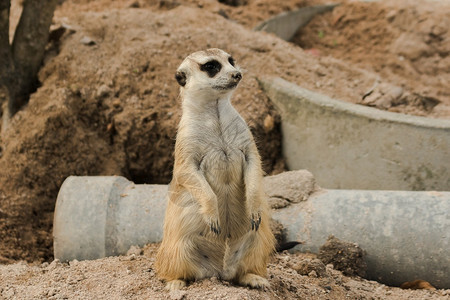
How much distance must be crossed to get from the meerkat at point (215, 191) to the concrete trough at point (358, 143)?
1877 mm

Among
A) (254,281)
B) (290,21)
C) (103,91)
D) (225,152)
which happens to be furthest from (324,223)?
(290,21)

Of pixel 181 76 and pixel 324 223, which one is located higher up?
pixel 181 76

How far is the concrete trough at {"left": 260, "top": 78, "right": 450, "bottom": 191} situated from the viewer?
4258mm

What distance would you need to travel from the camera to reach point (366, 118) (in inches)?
175

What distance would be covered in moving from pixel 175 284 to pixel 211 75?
1002 mm

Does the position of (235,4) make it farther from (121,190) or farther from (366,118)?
(121,190)

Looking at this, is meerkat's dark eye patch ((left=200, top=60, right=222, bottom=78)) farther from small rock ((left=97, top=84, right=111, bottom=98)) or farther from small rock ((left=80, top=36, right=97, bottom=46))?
small rock ((left=80, top=36, right=97, bottom=46))

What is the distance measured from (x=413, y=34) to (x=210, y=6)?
8.31 ft

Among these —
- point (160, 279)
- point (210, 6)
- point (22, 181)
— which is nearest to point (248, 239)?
point (160, 279)

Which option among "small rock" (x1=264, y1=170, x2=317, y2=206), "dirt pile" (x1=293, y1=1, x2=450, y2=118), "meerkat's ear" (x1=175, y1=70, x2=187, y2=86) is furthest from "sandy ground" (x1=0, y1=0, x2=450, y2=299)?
"meerkat's ear" (x1=175, y1=70, x2=187, y2=86)

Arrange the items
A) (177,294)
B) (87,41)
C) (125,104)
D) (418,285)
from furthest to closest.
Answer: (87,41), (125,104), (418,285), (177,294)

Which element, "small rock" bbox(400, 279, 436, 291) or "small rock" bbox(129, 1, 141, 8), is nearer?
"small rock" bbox(400, 279, 436, 291)

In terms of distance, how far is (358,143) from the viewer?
4.54 metres

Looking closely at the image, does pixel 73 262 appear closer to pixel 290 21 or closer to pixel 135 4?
pixel 135 4
